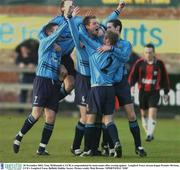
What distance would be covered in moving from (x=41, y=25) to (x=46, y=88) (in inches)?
485

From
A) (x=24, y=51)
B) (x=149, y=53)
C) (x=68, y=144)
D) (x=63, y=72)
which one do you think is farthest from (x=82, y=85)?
(x=24, y=51)

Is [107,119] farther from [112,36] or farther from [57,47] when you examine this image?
[57,47]

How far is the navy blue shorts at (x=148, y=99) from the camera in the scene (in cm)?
1909

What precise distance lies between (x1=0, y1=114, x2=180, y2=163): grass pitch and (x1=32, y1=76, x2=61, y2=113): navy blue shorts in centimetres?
82

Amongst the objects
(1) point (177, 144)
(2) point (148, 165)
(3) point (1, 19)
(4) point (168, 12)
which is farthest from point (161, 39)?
(2) point (148, 165)

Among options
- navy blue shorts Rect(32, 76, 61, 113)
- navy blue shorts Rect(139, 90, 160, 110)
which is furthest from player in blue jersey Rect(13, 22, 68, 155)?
navy blue shorts Rect(139, 90, 160, 110)

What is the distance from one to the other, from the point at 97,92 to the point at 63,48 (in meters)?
1.21

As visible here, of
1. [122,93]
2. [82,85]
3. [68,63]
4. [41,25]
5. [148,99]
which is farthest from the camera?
[41,25]

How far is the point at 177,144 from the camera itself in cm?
1692

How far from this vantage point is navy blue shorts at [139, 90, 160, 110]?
19.1m

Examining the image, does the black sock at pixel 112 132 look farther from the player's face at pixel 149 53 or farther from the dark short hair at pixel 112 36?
the player's face at pixel 149 53

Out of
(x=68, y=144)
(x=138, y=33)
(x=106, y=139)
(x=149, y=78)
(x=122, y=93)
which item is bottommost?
A: (x=68, y=144)

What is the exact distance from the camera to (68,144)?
16688mm

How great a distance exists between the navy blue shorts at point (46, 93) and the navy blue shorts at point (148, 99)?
4901 mm
